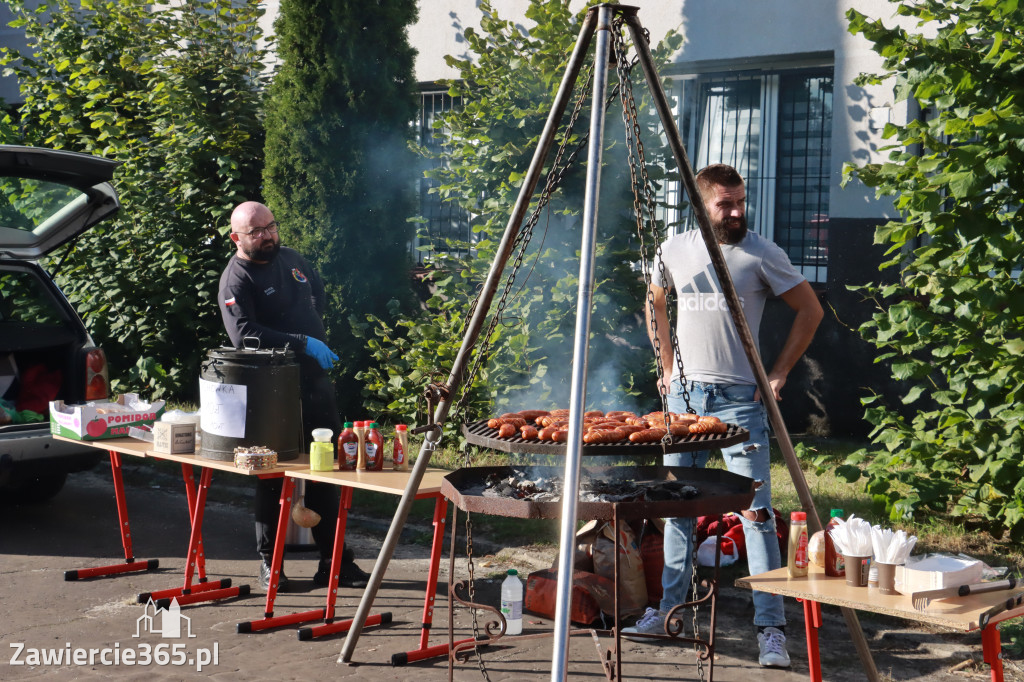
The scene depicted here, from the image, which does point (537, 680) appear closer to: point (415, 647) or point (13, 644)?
point (415, 647)

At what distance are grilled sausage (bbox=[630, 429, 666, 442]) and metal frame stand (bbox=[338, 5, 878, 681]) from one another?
1.51ft

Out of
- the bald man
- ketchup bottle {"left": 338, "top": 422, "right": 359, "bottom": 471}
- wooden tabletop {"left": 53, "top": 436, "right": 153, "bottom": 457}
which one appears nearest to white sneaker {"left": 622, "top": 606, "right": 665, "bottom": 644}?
ketchup bottle {"left": 338, "top": 422, "right": 359, "bottom": 471}

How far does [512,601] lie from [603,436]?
1431 millimetres

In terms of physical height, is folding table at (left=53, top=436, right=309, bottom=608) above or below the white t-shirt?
below

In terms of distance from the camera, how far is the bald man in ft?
19.1

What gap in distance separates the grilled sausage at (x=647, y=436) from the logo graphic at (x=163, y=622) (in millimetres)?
2626

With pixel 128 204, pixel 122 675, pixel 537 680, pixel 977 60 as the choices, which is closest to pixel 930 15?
pixel 977 60

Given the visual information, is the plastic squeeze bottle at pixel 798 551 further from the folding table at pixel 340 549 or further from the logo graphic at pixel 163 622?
the logo graphic at pixel 163 622

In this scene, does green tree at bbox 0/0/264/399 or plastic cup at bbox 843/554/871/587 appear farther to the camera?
green tree at bbox 0/0/264/399

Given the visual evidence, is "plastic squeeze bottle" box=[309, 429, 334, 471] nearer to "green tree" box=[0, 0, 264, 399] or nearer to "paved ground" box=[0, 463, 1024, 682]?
"paved ground" box=[0, 463, 1024, 682]

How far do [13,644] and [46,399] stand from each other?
8.69ft

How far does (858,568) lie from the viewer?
11.7 feet

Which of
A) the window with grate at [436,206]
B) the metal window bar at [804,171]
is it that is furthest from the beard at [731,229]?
the window with grate at [436,206]

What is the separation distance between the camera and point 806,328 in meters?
4.93
